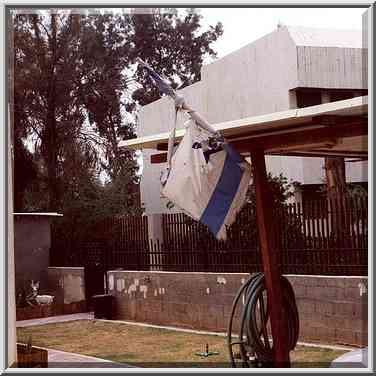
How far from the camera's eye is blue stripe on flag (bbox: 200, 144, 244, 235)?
485 cm

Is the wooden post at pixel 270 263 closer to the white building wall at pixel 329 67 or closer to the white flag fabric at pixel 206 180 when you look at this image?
the white flag fabric at pixel 206 180

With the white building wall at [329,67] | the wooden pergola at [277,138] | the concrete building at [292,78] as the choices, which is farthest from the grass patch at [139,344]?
the white building wall at [329,67]

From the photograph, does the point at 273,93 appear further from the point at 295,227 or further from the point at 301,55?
the point at 295,227

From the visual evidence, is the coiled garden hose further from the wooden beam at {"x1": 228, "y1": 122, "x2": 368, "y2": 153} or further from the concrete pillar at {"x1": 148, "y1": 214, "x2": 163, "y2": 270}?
the concrete pillar at {"x1": 148, "y1": 214, "x2": 163, "y2": 270}

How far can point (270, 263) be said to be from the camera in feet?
16.6

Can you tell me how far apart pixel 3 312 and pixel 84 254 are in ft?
27.5

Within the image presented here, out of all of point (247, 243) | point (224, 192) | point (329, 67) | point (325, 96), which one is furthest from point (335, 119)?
point (325, 96)

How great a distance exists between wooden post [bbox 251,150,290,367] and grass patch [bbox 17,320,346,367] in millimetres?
1802

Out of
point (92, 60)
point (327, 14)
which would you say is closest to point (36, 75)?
point (92, 60)

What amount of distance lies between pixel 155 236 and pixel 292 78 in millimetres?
4739

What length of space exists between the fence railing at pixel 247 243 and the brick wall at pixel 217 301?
309 mm

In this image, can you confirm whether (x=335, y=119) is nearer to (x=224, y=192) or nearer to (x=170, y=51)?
(x=224, y=192)

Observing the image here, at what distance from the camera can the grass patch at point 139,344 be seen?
780 cm

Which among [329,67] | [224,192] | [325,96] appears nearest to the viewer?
[224,192]
